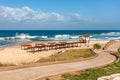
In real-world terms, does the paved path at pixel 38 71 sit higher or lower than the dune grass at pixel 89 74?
higher

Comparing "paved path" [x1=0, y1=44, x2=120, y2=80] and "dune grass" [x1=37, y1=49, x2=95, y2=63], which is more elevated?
"paved path" [x1=0, y1=44, x2=120, y2=80]

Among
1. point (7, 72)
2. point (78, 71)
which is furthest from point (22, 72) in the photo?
point (78, 71)

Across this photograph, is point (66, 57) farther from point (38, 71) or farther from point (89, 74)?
point (89, 74)

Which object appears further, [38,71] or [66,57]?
[66,57]

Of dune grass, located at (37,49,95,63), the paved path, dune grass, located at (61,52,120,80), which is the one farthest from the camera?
dune grass, located at (37,49,95,63)

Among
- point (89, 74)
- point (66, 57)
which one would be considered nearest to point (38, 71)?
point (89, 74)

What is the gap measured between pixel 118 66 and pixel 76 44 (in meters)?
29.2

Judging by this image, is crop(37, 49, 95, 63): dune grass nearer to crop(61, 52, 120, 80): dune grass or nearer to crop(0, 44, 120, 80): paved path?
crop(0, 44, 120, 80): paved path

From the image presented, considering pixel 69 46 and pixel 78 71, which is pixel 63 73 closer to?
pixel 78 71

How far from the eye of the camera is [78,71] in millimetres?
15367

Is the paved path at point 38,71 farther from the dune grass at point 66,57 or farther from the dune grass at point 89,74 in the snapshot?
the dune grass at point 66,57

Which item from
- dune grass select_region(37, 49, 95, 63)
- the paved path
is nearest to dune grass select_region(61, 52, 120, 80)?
the paved path

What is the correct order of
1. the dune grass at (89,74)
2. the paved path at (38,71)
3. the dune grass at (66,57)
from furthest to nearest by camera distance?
the dune grass at (66,57), the dune grass at (89,74), the paved path at (38,71)

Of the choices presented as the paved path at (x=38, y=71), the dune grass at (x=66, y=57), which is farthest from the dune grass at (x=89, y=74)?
the dune grass at (x=66, y=57)
